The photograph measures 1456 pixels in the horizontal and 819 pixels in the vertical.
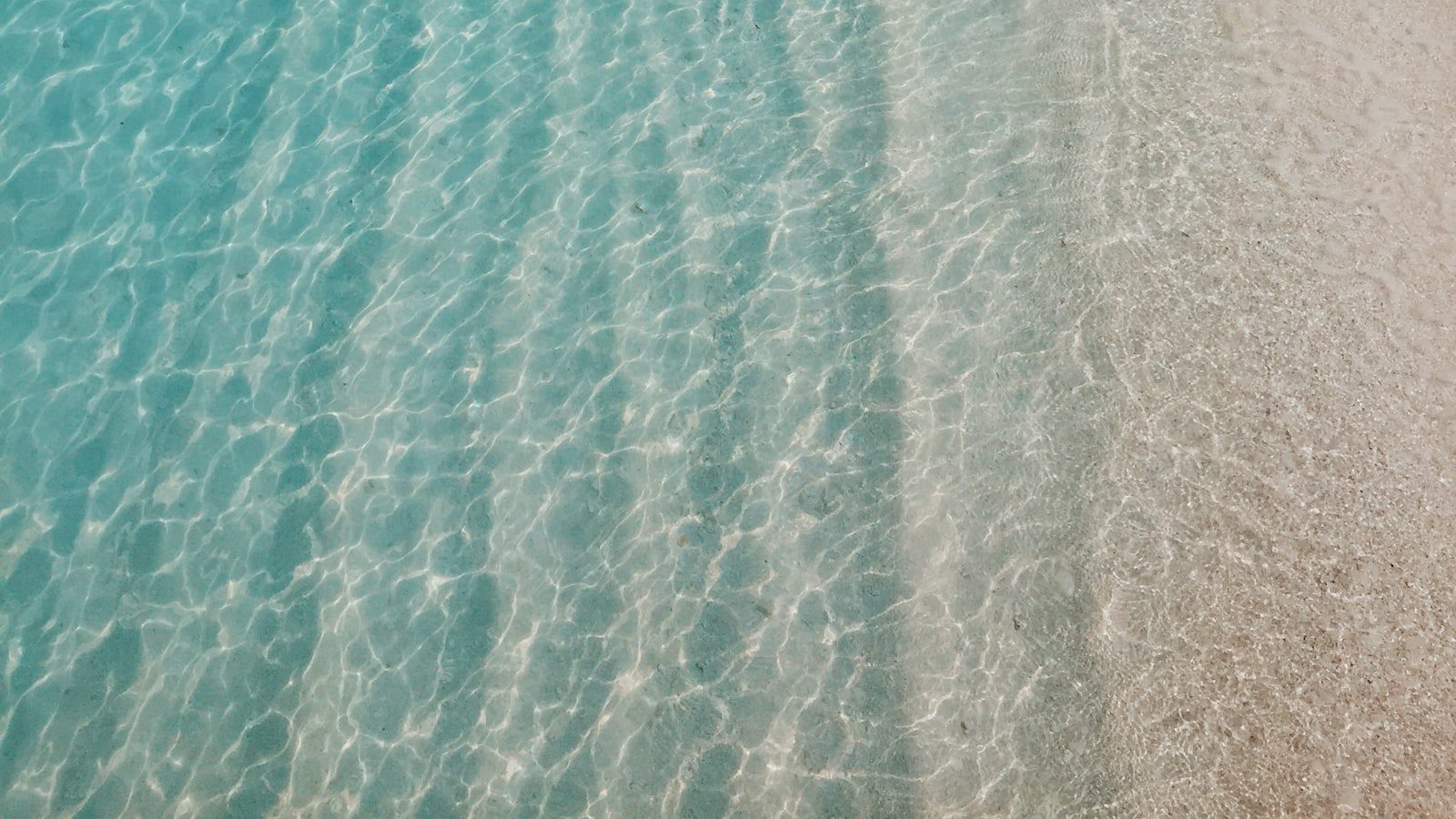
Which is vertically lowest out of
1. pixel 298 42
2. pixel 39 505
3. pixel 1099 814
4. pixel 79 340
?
pixel 1099 814

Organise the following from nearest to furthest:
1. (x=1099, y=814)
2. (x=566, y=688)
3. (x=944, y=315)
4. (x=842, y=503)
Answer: (x=1099, y=814) < (x=566, y=688) < (x=842, y=503) < (x=944, y=315)

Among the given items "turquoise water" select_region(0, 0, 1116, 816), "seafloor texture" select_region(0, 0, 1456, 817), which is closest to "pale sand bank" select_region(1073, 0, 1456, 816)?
"seafloor texture" select_region(0, 0, 1456, 817)

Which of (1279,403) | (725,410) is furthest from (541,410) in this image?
(1279,403)

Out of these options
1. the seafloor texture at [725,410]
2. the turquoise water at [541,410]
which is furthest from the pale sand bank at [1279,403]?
the turquoise water at [541,410]

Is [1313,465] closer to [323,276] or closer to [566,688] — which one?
[566,688]

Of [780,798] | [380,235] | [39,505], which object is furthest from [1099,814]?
[39,505]
